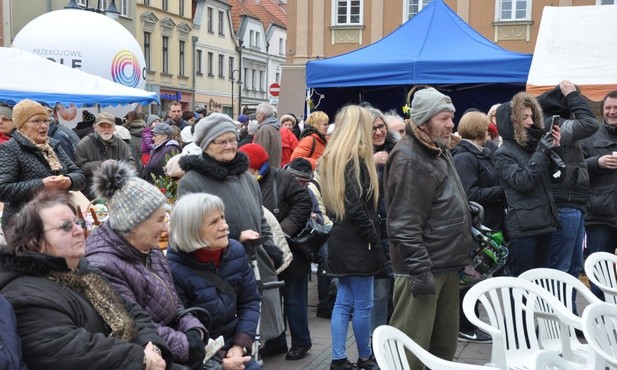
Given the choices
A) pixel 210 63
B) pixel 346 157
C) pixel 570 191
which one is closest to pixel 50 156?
pixel 346 157

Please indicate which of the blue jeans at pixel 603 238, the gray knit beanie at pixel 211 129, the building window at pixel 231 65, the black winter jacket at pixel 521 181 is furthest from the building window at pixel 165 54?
the gray knit beanie at pixel 211 129

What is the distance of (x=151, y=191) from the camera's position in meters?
3.47

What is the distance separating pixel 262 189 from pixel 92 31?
11396mm

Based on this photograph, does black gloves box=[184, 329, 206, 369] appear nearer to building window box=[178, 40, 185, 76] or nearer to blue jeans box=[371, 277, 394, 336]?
blue jeans box=[371, 277, 394, 336]

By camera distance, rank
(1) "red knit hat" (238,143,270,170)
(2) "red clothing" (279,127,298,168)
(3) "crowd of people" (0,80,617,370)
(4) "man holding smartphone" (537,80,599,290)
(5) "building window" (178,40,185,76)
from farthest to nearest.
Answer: (5) "building window" (178,40,185,76)
(2) "red clothing" (279,127,298,168)
(4) "man holding smartphone" (537,80,599,290)
(1) "red knit hat" (238,143,270,170)
(3) "crowd of people" (0,80,617,370)

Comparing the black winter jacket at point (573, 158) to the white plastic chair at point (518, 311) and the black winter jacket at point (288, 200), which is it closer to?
the white plastic chair at point (518, 311)

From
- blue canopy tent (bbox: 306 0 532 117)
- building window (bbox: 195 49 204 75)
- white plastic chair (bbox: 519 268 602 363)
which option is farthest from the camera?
building window (bbox: 195 49 204 75)

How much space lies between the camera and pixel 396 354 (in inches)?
122

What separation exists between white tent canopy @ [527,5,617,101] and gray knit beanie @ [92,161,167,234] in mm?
6307

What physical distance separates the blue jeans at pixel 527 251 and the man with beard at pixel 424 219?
5.22 ft

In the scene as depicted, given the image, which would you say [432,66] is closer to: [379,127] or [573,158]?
[573,158]

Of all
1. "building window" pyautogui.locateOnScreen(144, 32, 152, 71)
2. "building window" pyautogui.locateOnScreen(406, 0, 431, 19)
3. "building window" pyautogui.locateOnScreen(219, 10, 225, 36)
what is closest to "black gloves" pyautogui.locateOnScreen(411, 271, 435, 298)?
"building window" pyautogui.locateOnScreen(406, 0, 431, 19)

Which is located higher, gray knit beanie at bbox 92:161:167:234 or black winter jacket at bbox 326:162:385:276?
gray knit beanie at bbox 92:161:167:234

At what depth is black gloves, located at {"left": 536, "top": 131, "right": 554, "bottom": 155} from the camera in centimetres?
539
